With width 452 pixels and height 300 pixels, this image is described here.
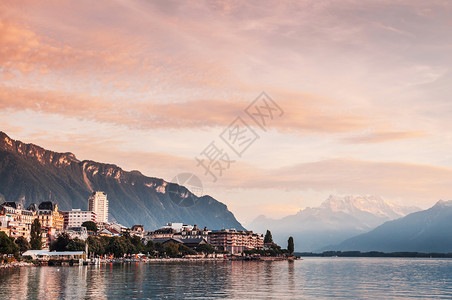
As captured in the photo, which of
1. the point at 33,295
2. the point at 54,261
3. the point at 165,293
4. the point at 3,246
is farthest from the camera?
the point at 54,261

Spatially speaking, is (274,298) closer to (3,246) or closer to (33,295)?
(33,295)

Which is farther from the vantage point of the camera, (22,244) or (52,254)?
(22,244)

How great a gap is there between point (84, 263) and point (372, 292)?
128590 millimetres

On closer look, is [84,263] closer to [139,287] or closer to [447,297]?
[139,287]

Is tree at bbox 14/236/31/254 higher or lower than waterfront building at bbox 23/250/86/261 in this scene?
higher

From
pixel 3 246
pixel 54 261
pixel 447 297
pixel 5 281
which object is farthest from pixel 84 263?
pixel 447 297

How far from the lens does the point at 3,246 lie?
151375 mm

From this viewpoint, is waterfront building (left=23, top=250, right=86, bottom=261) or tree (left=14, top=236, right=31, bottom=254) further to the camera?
tree (left=14, top=236, right=31, bottom=254)

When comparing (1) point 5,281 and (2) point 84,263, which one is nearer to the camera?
(1) point 5,281

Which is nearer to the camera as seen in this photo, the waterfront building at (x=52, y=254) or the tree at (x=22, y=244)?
the waterfront building at (x=52, y=254)

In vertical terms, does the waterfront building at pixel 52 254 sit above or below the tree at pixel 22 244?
below

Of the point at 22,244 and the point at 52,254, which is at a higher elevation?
the point at 22,244

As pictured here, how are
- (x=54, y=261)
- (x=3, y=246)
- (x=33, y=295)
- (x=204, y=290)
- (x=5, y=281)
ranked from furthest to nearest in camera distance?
(x=54, y=261) → (x=3, y=246) → (x=5, y=281) → (x=204, y=290) → (x=33, y=295)

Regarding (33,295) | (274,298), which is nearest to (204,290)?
(274,298)
